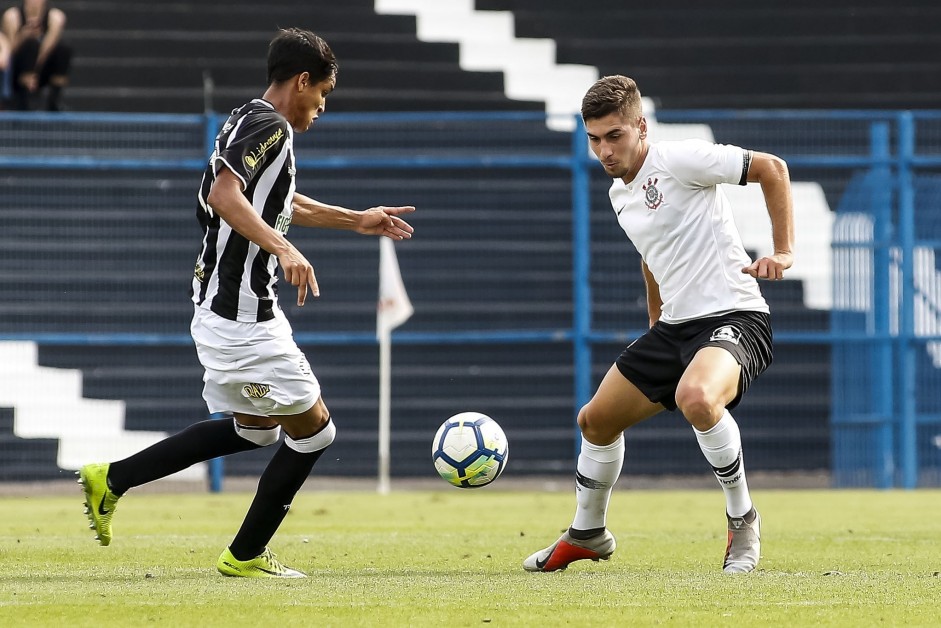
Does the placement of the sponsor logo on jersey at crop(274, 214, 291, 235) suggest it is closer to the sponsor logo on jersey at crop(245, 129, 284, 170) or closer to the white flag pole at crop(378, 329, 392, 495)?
the sponsor logo on jersey at crop(245, 129, 284, 170)

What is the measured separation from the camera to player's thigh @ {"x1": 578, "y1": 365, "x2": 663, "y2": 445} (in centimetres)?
560

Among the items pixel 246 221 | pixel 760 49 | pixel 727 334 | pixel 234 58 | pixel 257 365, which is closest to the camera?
pixel 246 221

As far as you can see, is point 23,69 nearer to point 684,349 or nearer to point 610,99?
point 610,99

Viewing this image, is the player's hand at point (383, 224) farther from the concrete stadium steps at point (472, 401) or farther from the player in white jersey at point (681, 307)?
the concrete stadium steps at point (472, 401)

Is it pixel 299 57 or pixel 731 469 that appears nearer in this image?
pixel 299 57

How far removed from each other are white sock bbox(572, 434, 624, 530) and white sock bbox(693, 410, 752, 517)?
1.42 ft

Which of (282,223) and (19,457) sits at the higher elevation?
Answer: (282,223)

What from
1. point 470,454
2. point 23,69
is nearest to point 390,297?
point 23,69

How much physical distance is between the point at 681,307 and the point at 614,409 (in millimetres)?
449

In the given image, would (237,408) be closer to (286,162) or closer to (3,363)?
(286,162)

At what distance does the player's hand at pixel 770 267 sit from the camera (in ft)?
16.6

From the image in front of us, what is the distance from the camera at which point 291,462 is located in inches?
209

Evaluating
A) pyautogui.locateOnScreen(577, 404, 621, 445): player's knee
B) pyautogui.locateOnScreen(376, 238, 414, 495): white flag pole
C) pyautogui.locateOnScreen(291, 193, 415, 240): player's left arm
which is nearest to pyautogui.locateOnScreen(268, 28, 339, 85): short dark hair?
pyautogui.locateOnScreen(291, 193, 415, 240): player's left arm

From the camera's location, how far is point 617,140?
544cm
